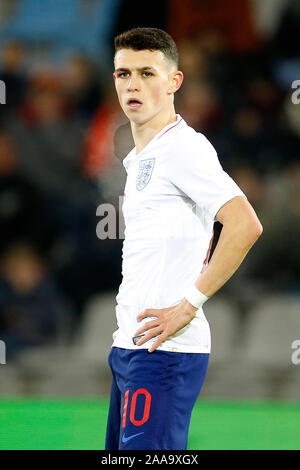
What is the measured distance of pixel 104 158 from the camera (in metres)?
6.86

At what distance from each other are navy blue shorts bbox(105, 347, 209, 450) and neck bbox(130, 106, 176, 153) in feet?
2.24

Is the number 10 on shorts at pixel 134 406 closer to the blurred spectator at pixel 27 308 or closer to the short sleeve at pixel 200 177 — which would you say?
the short sleeve at pixel 200 177

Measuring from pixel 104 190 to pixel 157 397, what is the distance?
444 cm

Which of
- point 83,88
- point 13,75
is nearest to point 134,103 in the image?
point 83,88

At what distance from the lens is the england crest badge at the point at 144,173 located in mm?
2590

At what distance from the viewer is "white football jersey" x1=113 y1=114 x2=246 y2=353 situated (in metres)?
2.48

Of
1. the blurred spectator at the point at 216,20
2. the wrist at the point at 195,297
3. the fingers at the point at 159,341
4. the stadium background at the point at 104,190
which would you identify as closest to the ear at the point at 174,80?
the wrist at the point at 195,297

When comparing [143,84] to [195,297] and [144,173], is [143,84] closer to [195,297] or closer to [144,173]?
[144,173]

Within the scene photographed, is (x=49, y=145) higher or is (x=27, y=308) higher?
(x=49, y=145)

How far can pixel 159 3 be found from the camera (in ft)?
26.5

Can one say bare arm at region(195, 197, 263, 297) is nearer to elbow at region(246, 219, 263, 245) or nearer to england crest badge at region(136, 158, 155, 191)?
elbow at region(246, 219, 263, 245)

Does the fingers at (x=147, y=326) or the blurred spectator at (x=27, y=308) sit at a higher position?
the fingers at (x=147, y=326)
